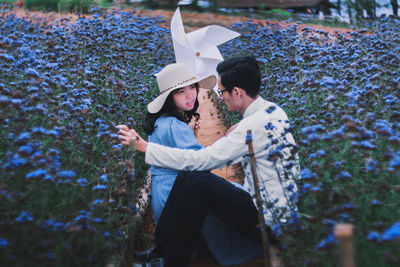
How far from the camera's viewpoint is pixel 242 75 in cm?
254

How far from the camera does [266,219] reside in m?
2.29

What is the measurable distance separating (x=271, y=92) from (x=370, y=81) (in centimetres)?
139

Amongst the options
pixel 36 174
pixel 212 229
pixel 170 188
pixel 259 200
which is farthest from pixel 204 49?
pixel 36 174

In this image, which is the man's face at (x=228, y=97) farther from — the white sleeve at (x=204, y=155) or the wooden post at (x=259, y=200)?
the wooden post at (x=259, y=200)

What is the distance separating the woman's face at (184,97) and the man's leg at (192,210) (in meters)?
0.61

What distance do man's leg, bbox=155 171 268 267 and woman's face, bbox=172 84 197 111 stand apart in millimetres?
611

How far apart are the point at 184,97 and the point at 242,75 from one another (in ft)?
1.59

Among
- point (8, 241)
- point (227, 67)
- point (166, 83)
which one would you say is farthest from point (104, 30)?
point (8, 241)

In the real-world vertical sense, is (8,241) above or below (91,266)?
above

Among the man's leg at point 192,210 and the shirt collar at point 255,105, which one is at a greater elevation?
the shirt collar at point 255,105

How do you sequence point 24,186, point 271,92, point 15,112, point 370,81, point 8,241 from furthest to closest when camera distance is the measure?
point 271,92, point 370,81, point 15,112, point 24,186, point 8,241

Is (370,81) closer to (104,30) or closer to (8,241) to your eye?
(8,241)

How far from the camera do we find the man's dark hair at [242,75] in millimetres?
2533

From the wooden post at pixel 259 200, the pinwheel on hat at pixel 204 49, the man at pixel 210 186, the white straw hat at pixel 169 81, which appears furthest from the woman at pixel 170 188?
the pinwheel on hat at pixel 204 49
